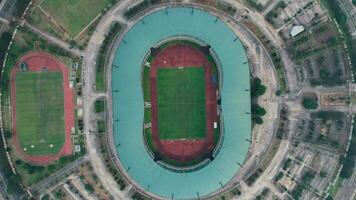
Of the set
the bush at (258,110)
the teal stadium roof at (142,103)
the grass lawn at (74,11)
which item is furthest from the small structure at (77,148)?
the bush at (258,110)

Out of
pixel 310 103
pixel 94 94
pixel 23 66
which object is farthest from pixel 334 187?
pixel 23 66

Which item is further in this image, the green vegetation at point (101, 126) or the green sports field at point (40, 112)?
the green vegetation at point (101, 126)

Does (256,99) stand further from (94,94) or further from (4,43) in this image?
(4,43)

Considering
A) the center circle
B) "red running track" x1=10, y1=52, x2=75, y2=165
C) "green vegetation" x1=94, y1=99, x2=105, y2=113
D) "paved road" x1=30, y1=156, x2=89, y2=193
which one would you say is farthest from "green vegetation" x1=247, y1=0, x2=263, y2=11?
"paved road" x1=30, y1=156, x2=89, y2=193

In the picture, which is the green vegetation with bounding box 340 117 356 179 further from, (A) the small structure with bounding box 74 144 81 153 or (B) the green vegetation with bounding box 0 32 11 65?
(B) the green vegetation with bounding box 0 32 11 65

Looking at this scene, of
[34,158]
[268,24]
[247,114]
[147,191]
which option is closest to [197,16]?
[268,24]

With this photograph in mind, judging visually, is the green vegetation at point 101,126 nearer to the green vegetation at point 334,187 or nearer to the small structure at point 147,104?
the small structure at point 147,104
